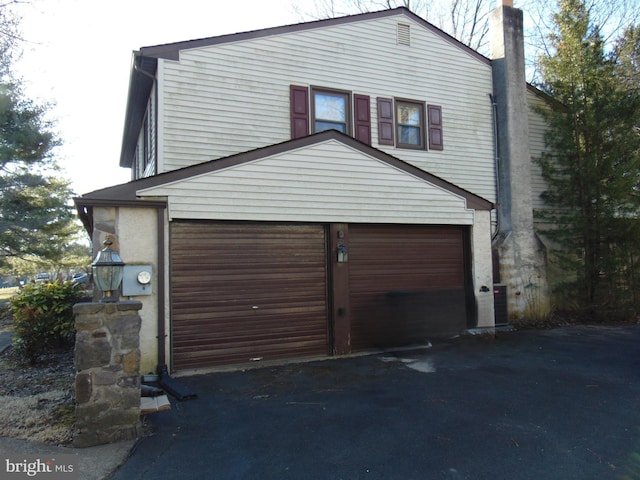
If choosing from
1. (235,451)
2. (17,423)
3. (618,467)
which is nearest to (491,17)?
(618,467)

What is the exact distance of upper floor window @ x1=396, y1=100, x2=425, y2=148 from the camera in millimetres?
10867

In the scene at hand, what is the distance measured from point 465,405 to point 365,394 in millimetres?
1199

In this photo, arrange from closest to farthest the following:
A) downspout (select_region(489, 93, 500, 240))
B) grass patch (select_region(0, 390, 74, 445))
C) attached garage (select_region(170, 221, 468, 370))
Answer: grass patch (select_region(0, 390, 74, 445))
attached garage (select_region(170, 221, 468, 370))
downspout (select_region(489, 93, 500, 240))

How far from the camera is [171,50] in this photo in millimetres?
8852

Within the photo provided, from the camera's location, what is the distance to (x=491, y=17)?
481 inches

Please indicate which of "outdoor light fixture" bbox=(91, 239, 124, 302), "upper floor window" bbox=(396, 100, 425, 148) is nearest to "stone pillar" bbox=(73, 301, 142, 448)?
"outdoor light fixture" bbox=(91, 239, 124, 302)

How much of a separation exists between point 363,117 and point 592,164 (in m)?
6.09

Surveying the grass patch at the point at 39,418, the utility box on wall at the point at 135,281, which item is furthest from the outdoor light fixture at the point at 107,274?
the utility box on wall at the point at 135,281

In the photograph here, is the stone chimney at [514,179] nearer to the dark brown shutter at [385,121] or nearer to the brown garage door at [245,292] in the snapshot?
the dark brown shutter at [385,121]

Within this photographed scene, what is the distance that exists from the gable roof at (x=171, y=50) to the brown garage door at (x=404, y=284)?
5055mm

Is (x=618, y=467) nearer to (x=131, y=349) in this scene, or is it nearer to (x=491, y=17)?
(x=131, y=349)

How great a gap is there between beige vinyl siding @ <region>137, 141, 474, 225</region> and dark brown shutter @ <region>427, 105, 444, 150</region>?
2876 millimetres

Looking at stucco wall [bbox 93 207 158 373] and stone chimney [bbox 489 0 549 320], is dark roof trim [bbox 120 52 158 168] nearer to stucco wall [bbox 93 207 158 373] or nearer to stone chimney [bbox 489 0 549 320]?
stucco wall [bbox 93 207 158 373]

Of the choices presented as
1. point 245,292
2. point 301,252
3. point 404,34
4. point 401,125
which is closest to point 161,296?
point 245,292
